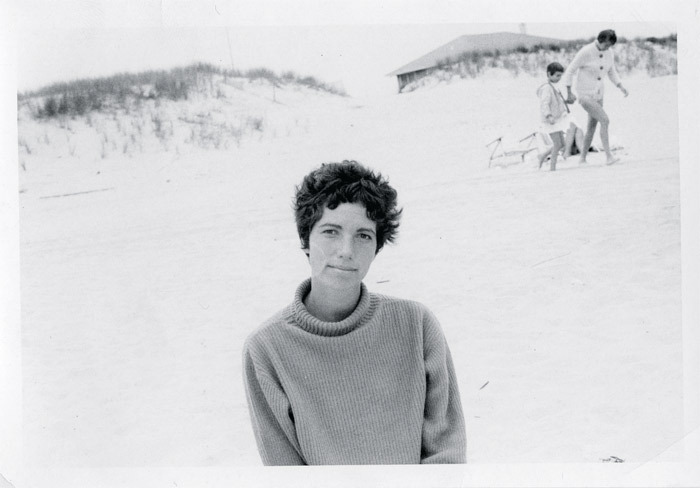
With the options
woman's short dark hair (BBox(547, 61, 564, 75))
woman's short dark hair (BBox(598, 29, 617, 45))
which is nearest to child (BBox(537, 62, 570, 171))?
woman's short dark hair (BBox(547, 61, 564, 75))

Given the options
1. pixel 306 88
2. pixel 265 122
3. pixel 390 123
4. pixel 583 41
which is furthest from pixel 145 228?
pixel 583 41

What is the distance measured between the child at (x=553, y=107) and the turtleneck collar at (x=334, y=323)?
1.97 ft

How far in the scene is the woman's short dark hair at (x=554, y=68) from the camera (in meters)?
1.51

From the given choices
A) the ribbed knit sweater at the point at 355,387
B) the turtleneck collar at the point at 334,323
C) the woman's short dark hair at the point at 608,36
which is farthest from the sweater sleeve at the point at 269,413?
the woman's short dark hair at the point at 608,36

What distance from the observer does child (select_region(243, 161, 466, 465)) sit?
1197 mm

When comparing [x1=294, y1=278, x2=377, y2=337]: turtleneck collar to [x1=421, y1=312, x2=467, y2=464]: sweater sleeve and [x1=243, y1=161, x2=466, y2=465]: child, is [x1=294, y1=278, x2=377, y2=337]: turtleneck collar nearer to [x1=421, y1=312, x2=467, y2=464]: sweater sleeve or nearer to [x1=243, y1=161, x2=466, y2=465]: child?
[x1=243, y1=161, x2=466, y2=465]: child

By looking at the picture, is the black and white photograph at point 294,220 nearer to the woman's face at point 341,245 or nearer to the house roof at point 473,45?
the house roof at point 473,45

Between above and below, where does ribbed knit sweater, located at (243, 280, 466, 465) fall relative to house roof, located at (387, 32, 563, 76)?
below

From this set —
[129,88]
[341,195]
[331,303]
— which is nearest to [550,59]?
[341,195]

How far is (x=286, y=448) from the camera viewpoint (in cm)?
122

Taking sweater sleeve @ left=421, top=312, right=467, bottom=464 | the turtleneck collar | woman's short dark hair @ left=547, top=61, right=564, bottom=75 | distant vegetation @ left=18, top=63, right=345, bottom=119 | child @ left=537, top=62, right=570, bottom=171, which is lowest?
sweater sleeve @ left=421, top=312, right=467, bottom=464

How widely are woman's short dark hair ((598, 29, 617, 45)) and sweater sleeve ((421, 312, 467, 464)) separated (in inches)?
29.4

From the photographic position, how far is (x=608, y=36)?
1.49 meters

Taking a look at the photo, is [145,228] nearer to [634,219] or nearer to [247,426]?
[247,426]
